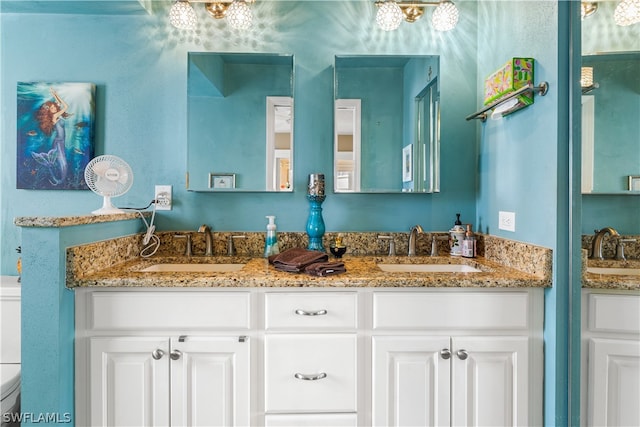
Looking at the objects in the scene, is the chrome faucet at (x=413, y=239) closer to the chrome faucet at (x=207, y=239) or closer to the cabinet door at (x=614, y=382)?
the cabinet door at (x=614, y=382)

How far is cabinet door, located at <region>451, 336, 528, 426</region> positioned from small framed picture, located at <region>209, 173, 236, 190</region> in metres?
1.33

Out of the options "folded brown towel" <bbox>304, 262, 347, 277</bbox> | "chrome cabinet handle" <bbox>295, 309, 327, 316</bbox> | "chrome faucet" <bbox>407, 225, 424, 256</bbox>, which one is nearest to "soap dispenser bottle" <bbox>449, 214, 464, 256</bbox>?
"chrome faucet" <bbox>407, 225, 424, 256</bbox>

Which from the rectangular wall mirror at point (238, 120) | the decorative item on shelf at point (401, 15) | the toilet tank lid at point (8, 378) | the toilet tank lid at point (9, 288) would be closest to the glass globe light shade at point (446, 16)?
the decorative item on shelf at point (401, 15)

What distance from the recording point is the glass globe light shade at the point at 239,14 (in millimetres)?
1798

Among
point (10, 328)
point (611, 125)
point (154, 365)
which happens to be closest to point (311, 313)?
point (154, 365)

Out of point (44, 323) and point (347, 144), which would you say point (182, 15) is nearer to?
point (347, 144)

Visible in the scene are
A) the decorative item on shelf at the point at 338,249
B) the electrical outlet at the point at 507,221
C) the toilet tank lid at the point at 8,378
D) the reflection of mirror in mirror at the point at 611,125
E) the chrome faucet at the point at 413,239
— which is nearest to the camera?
the reflection of mirror in mirror at the point at 611,125

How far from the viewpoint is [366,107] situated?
1.89 metres

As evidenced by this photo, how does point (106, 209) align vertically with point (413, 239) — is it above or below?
above

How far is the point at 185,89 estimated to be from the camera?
193 centimetres

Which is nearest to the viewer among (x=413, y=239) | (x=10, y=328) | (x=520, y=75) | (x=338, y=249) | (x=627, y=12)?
(x=627, y=12)

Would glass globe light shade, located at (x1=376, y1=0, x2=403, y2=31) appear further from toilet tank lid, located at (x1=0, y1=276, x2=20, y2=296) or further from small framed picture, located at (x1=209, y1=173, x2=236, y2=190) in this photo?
toilet tank lid, located at (x1=0, y1=276, x2=20, y2=296)

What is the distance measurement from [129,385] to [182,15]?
5.78 ft

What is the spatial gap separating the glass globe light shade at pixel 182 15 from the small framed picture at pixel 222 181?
790mm
